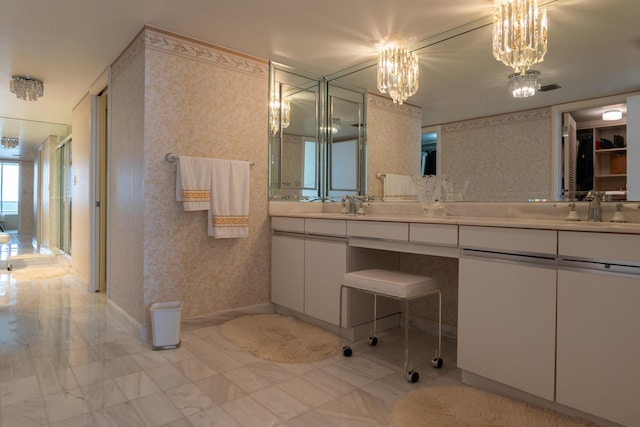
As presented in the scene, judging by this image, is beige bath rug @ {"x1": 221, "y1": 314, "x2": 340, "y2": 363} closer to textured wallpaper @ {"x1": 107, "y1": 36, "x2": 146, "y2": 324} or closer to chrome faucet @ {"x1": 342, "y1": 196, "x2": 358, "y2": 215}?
textured wallpaper @ {"x1": 107, "y1": 36, "x2": 146, "y2": 324}

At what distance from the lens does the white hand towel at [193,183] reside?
2.67m

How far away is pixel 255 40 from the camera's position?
278 centimetres

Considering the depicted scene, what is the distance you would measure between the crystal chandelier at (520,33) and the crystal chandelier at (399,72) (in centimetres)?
63

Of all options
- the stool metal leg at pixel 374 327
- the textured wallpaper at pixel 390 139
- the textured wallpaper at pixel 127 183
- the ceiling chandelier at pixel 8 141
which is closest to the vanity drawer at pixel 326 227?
the stool metal leg at pixel 374 327

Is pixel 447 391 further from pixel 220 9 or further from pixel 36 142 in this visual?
pixel 36 142

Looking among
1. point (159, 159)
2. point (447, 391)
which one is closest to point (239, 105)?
point (159, 159)

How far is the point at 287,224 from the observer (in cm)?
307

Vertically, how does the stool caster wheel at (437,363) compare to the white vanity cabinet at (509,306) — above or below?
below

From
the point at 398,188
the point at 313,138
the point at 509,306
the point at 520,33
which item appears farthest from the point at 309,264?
the point at 520,33

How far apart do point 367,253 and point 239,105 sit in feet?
4.98

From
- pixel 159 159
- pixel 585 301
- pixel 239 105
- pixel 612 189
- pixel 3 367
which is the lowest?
pixel 3 367

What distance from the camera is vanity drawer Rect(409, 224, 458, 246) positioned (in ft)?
6.38

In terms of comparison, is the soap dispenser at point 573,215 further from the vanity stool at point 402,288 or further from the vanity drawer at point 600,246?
the vanity stool at point 402,288

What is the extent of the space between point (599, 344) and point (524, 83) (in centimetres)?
148
